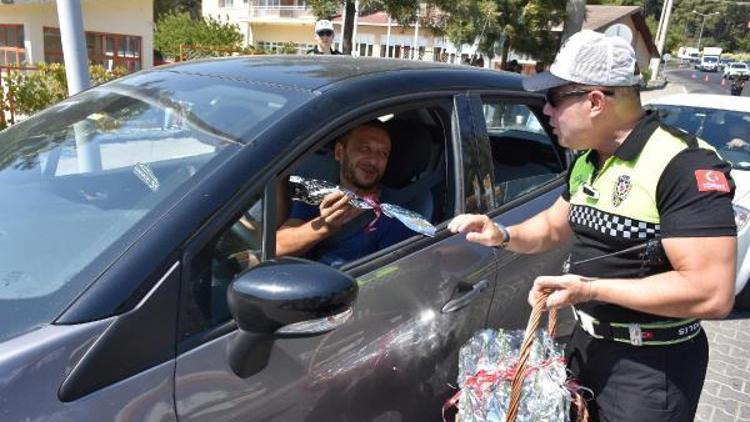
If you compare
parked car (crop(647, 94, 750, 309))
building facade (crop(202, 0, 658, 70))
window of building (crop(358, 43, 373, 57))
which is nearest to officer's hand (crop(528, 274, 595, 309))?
parked car (crop(647, 94, 750, 309))

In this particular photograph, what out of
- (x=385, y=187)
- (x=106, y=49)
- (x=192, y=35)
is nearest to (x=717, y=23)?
(x=192, y=35)

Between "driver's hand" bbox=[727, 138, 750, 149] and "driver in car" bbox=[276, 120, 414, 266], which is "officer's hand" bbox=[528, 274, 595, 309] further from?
"driver's hand" bbox=[727, 138, 750, 149]

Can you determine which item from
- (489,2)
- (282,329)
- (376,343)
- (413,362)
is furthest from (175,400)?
(489,2)

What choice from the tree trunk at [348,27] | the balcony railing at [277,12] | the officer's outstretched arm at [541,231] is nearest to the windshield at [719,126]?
the officer's outstretched arm at [541,231]

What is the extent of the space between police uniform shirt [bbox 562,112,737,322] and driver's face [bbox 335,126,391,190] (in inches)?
34.4

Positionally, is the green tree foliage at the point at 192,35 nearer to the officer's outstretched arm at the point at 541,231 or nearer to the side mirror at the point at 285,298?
the officer's outstretched arm at the point at 541,231

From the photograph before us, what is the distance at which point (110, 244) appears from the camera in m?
1.41

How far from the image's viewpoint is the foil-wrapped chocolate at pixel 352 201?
2051 mm

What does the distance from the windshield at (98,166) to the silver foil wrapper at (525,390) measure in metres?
0.95

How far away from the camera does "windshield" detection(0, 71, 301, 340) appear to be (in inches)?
55.3

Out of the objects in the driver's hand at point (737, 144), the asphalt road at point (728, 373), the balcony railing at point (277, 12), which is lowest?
the asphalt road at point (728, 373)

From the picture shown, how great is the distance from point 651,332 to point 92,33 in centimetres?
2456

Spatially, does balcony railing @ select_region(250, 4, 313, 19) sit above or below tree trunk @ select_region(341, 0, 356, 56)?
above

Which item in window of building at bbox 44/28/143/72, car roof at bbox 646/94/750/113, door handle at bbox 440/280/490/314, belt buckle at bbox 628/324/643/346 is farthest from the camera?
window of building at bbox 44/28/143/72
